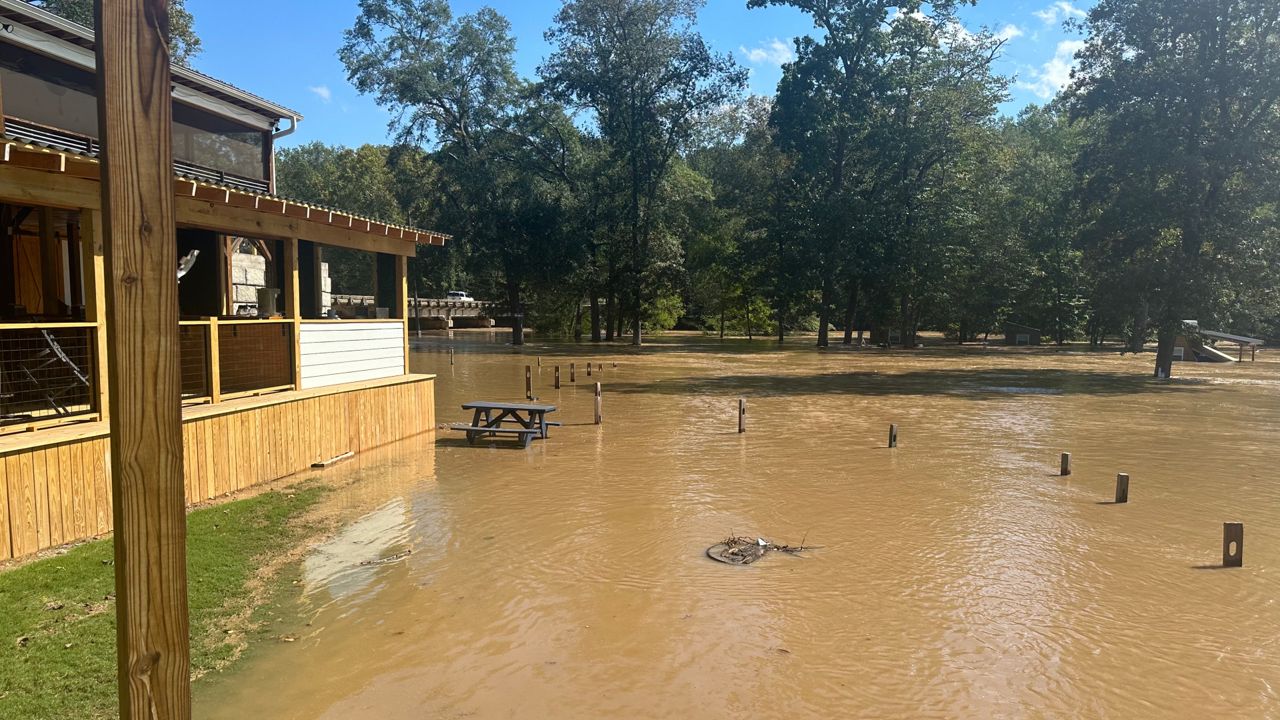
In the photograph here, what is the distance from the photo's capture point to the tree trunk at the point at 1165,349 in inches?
1074

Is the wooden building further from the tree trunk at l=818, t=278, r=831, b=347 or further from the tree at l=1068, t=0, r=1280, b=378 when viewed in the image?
the tree trunk at l=818, t=278, r=831, b=347

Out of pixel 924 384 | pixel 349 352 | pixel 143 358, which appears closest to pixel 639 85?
pixel 924 384

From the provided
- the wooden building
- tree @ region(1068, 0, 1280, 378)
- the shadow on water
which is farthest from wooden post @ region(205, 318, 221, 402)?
tree @ region(1068, 0, 1280, 378)

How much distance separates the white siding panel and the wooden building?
30 millimetres

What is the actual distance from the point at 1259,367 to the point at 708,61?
31213mm

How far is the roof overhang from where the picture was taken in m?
6.88

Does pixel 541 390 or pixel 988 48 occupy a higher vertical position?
pixel 988 48

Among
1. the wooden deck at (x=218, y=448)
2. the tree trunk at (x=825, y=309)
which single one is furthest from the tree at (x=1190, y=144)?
the wooden deck at (x=218, y=448)

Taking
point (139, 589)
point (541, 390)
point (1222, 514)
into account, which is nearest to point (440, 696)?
point (139, 589)

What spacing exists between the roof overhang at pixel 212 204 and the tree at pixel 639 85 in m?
31.2

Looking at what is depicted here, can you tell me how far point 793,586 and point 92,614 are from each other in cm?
555

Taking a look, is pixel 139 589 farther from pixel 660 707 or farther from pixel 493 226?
pixel 493 226

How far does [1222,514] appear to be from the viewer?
31.8 ft

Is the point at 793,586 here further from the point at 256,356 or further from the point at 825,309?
the point at 825,309
